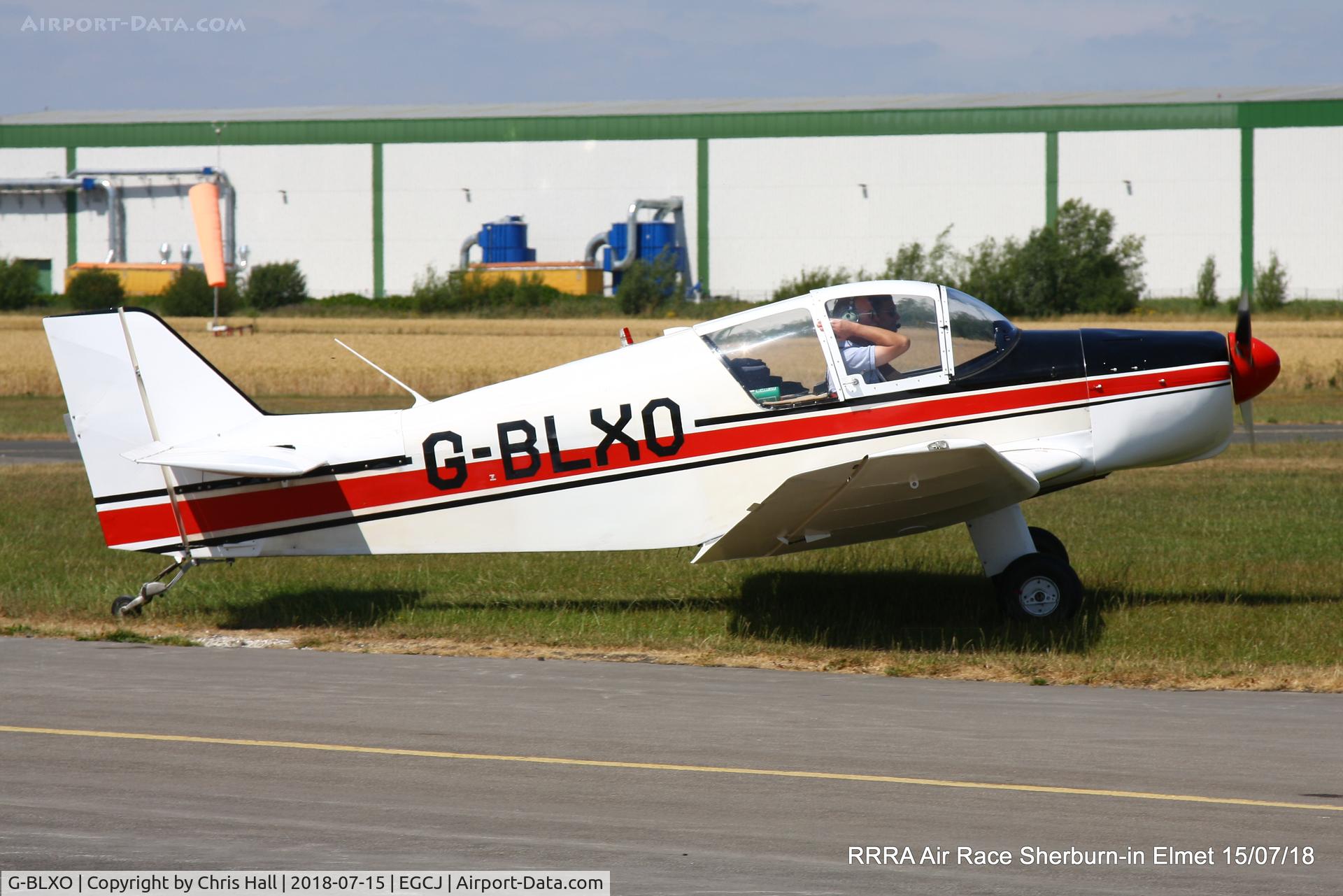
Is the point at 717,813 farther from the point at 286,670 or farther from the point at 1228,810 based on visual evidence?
the point at 286,670

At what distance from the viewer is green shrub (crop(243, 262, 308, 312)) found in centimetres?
6272

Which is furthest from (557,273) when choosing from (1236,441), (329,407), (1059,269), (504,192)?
(1236,441)

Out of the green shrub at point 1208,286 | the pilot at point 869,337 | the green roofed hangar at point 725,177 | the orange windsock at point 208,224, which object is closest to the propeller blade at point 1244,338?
the pilot at point 869,337

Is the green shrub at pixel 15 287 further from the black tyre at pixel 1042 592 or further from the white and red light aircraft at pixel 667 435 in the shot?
the black tyre at pixel 1042 592

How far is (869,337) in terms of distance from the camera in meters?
8.47

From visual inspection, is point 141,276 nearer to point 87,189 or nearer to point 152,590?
point 87,189

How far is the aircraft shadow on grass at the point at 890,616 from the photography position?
856 centimetres

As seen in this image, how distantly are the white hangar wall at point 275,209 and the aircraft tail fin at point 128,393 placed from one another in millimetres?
57144

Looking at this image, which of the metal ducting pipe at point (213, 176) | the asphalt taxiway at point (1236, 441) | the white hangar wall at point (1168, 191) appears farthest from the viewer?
the metal ducting pipe at point (213, 176)

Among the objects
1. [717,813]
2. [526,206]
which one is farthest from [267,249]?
[717,813]

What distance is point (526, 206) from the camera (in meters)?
64.1

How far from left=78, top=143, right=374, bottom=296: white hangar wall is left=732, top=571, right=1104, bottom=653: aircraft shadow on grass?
5709 cm
